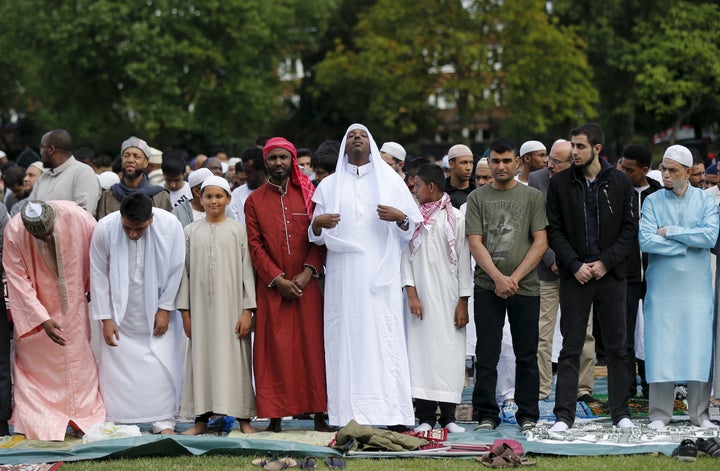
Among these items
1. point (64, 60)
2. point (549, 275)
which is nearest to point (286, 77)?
point (64, 60)

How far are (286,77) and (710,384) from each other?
52.3 m

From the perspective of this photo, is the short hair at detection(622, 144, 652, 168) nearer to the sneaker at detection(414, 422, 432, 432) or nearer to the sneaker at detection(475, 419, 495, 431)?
the sneaker at detection(475, 419, 495, 431)

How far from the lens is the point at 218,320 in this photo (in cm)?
938

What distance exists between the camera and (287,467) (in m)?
7.75

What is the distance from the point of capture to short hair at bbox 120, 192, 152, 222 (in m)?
9.20

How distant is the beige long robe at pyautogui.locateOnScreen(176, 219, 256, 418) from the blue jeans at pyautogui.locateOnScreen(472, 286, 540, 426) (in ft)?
6.12

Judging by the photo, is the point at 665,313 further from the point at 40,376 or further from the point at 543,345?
the point at 40,376

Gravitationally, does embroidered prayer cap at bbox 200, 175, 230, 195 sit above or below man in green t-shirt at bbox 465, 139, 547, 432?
above

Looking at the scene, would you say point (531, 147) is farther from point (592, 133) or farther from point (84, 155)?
point (84, 155)

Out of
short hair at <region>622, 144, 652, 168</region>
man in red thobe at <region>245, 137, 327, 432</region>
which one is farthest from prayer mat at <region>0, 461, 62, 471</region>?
short hair at <region>622, 144, 652, 168</region>

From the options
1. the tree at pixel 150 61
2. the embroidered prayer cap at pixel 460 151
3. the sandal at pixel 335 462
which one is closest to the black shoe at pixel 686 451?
the sandal at pixel 335 462

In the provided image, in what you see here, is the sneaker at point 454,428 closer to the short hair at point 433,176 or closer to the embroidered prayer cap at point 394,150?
the short hair at point 433,176

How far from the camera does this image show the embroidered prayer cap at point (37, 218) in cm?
913

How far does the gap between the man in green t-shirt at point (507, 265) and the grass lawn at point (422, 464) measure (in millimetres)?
1210
